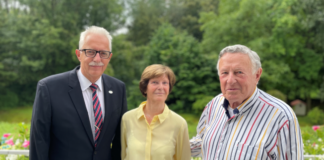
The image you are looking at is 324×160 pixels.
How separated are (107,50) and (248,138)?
1.39m

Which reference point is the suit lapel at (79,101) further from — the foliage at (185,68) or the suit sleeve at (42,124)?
the foliage at (185,68)

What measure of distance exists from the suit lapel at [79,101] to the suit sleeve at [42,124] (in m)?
0.21

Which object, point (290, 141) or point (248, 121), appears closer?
point (290, 141)

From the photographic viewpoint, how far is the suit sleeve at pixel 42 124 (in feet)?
7.75

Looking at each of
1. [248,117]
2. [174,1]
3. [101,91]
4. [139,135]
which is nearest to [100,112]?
[101,91]

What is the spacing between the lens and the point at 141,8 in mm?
26984

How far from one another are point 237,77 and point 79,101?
4.41 feet

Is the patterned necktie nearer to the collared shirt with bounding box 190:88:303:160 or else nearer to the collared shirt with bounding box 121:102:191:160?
the collared shirt with bounding box 121:102:191:160

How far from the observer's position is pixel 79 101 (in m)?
2.50

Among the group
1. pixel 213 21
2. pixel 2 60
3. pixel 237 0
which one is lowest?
pixel 2 60

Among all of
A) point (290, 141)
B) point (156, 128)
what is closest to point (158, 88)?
point (156, 128)

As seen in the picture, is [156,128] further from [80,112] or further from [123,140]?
[80,112]

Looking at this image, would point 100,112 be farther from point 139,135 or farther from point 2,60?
point 2,60

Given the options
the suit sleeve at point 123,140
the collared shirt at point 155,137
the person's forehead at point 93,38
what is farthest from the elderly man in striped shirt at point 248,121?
the person's forehead at point 93,38
